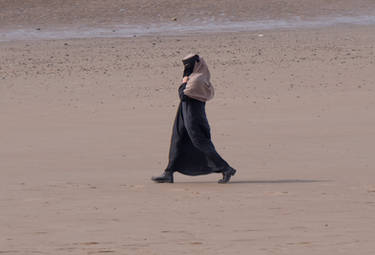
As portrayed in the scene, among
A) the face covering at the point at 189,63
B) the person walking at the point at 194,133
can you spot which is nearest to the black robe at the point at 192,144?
the person walking at the point at 194,133

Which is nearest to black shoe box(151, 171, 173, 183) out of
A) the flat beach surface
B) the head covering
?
the flat beach surface

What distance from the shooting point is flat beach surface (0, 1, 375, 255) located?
7.75m

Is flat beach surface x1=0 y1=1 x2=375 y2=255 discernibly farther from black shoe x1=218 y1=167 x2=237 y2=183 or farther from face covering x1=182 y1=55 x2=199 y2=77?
face covering x1=182 y1=55 x2=199 y2=77

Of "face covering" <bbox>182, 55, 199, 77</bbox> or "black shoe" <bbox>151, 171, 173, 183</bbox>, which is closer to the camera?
"face covering" <bbox>182, 55, 199, 77</bbox>

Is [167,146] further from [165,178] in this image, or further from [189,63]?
[189,63]

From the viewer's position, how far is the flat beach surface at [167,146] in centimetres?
775

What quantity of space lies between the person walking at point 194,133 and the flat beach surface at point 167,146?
175 mm

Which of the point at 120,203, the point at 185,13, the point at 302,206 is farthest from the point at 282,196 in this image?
the point at 185,13

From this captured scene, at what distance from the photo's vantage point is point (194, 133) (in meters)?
10.1

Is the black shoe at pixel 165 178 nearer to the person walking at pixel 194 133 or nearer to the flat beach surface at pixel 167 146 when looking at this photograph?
the person walking at pixel 194 133

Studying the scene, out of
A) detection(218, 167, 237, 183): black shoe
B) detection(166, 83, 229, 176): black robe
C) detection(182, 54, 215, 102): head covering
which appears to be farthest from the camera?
detection(218, 167, 237, 183): black shoe

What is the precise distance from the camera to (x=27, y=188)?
10.1 m

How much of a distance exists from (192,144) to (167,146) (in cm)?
322

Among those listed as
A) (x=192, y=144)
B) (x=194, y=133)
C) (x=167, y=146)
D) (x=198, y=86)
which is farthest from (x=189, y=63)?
(x=167, y=146)
